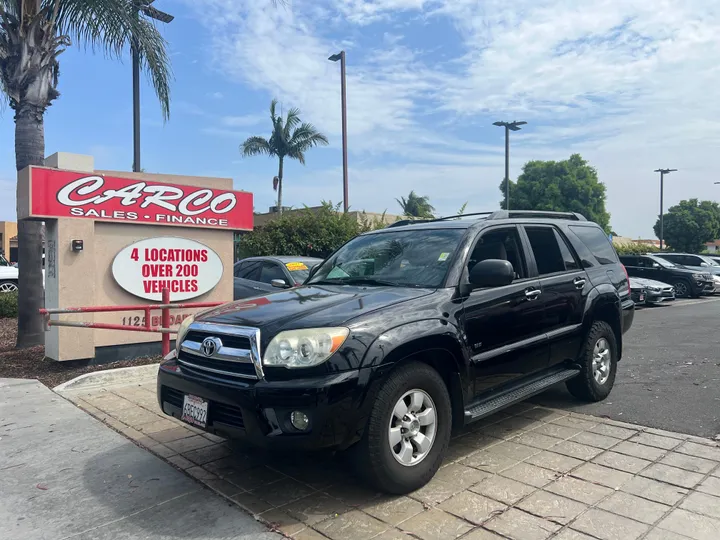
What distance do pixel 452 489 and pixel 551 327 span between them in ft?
6.03

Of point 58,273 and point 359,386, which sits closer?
point 359,386

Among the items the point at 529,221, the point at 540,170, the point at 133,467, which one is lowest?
the point at 133,467

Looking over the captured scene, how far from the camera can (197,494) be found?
3768 millimetres

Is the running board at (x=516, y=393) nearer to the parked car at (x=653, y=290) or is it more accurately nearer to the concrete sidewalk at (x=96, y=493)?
the concrete sidewalk at (x=96, y=493)

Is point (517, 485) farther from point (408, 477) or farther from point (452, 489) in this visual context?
point (408, 477)

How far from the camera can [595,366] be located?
5.58 m

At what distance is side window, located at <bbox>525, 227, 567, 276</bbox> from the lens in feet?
16.7

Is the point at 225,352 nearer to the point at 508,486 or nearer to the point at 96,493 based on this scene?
the point at 96,493

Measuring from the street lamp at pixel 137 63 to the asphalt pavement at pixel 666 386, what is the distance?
914 cm

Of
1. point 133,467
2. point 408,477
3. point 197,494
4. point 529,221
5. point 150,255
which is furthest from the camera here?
point 150,255

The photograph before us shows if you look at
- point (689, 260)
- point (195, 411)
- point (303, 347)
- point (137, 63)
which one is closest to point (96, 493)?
point (195, 411)

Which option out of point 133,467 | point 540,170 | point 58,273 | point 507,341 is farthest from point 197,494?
point 540,170

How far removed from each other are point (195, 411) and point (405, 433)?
4.39 ft

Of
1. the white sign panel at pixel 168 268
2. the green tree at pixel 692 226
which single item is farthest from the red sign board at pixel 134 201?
the green tree at pixel 692 226
